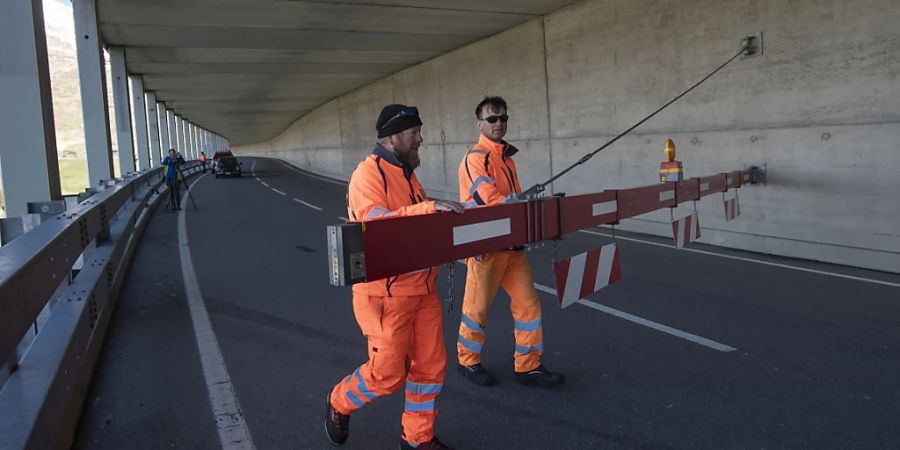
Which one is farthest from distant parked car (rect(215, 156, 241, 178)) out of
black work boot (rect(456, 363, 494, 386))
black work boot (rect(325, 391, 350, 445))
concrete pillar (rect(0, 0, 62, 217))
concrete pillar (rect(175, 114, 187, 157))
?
black work boot (rect(325, 391, 350, 445))

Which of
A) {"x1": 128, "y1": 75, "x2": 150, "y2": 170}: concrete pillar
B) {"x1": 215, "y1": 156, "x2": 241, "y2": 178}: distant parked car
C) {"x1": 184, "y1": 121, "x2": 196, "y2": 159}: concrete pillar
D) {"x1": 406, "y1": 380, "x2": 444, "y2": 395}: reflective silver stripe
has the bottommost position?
{"x1": 406, "y1": 380, "x2": 444, "y2": 395}: reflective silver stripe

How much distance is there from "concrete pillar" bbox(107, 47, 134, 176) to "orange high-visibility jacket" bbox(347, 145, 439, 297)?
1796 centimetres

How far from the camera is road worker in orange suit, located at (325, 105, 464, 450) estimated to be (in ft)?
10.1

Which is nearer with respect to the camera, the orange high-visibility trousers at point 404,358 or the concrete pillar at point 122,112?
the orange high-visibility trousers at point 404,358

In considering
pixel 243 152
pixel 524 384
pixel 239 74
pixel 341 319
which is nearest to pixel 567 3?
pixel 341 319

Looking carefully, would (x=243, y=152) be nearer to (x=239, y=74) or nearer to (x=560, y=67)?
(x=239, y=74)

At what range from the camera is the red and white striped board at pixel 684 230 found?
20.0 feet

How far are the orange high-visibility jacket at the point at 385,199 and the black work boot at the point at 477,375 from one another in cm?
136

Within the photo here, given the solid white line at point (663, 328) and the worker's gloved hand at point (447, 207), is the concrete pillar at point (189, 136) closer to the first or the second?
the solid white line at point (663, 328)

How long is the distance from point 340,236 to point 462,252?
72 centimetres

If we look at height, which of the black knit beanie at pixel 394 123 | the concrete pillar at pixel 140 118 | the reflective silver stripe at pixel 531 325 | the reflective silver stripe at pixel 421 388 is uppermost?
the concrete pillar at pixel 140 118

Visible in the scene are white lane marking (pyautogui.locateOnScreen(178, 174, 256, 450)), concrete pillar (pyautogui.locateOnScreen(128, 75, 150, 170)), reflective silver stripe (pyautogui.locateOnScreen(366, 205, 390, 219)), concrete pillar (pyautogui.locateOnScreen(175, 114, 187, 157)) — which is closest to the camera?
reflective silver stripe (pyautogui.locateOnScreen(366, 205, 390, 219))

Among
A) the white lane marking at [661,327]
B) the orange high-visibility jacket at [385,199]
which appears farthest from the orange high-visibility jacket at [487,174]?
the orange high-visibility jacket at [385,199]

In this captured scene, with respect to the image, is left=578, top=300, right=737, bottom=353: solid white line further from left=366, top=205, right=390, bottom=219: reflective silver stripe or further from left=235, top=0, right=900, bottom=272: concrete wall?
left=235, top=0, right=900, bottom=272: concrete wall
